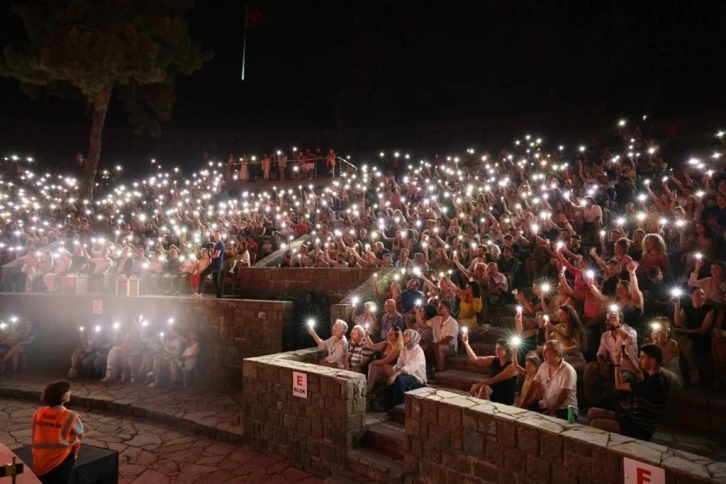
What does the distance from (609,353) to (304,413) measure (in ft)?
11.9

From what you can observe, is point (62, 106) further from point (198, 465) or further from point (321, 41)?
point (198, 465)

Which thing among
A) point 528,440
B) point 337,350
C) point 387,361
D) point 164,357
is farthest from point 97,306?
point 528,440

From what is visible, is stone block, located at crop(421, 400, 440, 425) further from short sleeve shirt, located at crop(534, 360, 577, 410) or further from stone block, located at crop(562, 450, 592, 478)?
stone block, located at crop(562, 450, 592, 478)

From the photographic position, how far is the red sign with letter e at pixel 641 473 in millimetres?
3270

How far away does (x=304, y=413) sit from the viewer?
6199 millimetres

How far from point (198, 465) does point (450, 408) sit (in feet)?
11.6

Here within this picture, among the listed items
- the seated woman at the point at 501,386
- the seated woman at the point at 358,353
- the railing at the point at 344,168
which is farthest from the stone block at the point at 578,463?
the railing at the point at 344,168

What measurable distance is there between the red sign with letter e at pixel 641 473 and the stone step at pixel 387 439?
2.41 m

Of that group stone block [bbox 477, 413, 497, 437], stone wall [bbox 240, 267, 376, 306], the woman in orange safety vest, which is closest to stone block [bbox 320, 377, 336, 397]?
stone block [bbox 477, 413, 497, 437]

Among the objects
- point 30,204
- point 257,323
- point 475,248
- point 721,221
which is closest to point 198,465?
point 257,323

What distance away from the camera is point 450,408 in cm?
467

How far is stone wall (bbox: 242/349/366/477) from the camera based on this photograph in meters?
5.76

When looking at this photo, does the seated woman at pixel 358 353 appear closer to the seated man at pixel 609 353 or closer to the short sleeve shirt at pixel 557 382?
the short sleeve shirt at pixel 557 382

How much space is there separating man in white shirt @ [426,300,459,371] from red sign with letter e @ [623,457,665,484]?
3473 millimetres
